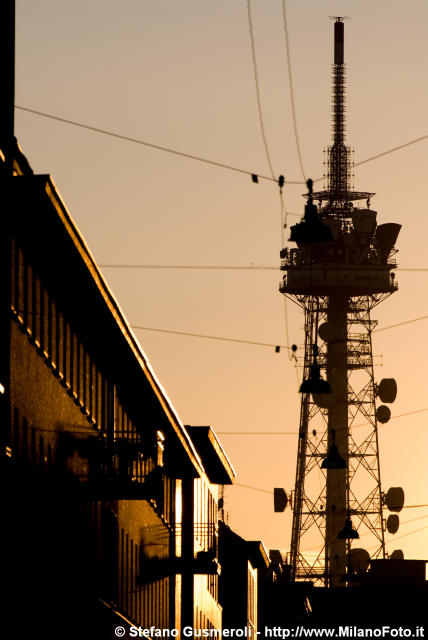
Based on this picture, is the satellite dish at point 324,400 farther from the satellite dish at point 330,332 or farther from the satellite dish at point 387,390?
the satellite dish at point 387,390

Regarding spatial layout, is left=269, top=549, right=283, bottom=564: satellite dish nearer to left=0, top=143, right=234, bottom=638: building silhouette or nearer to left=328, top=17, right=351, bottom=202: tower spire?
left=328, top=17, right=351, bottom=202: tower spire

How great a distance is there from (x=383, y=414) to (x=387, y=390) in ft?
11.6

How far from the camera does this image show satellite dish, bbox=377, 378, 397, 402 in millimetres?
159625

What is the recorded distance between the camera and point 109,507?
59219 mm

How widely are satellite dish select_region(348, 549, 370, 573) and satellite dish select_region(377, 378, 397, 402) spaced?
15407 mm

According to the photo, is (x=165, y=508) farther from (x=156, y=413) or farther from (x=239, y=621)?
(x=239, y=621)

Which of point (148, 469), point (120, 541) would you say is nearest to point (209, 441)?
point (148, 469)

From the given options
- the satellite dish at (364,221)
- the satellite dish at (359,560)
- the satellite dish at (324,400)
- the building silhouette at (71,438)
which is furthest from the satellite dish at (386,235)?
the building silhouette at (71,438)

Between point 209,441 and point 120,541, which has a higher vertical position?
point 209,441

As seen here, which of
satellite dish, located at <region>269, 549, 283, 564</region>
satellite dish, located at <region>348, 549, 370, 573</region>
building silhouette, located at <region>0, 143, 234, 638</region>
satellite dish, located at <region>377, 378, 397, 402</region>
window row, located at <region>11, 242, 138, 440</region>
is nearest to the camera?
building silhouette, located at <region>0, 143, 234, 638</region>

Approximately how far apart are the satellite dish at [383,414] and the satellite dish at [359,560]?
12.7 metres

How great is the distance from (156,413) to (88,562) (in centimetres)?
1342

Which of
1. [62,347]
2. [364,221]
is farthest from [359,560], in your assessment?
[62,347]

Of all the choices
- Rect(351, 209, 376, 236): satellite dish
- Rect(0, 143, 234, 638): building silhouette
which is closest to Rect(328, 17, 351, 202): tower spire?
Rect(351, 209, 376, 236): satellite dish
